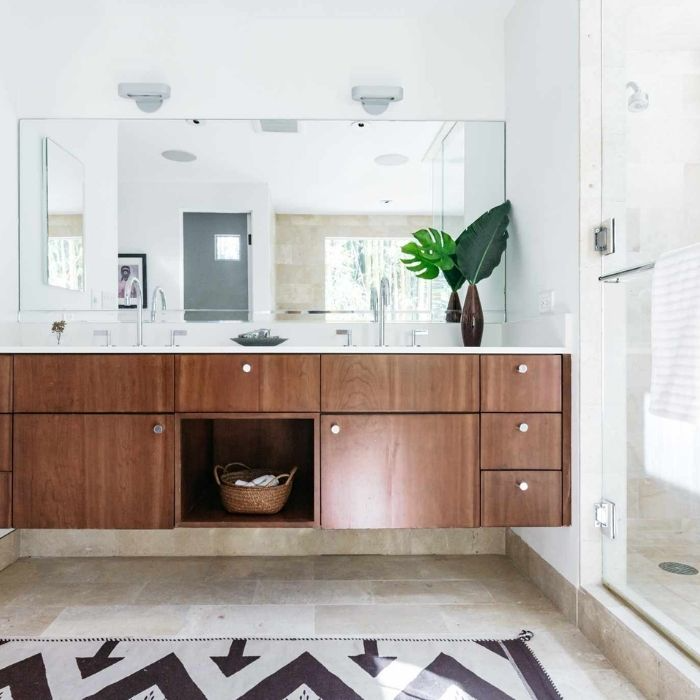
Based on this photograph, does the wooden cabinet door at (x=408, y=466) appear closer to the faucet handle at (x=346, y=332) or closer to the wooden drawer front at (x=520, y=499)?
the wooden drawer front at (x=520, y=499)

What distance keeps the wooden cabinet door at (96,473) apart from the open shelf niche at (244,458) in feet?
0.24

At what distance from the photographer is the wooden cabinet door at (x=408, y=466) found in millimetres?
1789

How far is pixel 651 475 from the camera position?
4.79 feet

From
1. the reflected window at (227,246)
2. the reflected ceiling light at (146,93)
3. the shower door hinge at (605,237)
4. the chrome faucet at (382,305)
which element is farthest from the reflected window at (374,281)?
the reflected ceiling light at (146,93)

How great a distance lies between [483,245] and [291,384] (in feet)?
3.36

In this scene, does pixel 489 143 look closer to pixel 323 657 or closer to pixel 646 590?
pixel 646 590

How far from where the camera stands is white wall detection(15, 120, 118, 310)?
2342 millimetres

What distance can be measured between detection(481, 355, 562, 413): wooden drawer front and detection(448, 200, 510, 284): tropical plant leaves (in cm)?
54

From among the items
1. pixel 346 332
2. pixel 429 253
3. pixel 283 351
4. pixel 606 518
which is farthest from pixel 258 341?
pixel 606 518

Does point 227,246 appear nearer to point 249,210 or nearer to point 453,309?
point 249,210

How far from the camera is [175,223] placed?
2.38 m

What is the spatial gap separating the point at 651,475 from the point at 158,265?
204 cm

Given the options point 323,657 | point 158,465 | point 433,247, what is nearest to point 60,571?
point 158,465

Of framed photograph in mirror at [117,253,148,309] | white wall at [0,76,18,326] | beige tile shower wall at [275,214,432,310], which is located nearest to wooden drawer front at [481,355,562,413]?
beige tile shower wall at [275,214,432,310]
